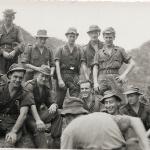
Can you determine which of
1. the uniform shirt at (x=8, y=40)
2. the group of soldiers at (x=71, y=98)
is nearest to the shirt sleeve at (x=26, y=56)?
the group of soldiers at (x=71, y=98)

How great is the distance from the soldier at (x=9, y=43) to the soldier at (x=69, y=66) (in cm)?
83

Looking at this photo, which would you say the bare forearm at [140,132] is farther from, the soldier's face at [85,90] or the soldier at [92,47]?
the soldier at [92,47]

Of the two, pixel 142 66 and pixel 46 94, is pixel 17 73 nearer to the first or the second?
pixel 46 94

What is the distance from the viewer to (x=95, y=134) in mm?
3760

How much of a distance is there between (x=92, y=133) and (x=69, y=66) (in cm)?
379

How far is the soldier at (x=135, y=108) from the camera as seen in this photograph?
20.6 ft

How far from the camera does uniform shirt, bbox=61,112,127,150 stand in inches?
146

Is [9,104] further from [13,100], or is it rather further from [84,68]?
[84,68]

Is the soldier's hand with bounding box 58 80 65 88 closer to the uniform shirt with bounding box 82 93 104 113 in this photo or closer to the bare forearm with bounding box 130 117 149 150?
the uniform shirt with bounding box 82 93 104 113

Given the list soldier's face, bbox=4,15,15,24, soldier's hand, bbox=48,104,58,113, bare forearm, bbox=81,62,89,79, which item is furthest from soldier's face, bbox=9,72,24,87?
soldier's face, bbox=4,15,15,24

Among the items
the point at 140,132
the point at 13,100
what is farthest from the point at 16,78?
the point at 140,132

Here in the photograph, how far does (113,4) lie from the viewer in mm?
11078

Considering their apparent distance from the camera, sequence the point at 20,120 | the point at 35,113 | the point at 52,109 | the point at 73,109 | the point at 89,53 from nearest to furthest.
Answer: the point at 73,109
the point at 20,120
the point at 35,113
the point at 52,109
the point at 89,53

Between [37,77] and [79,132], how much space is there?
3027 millimetres
